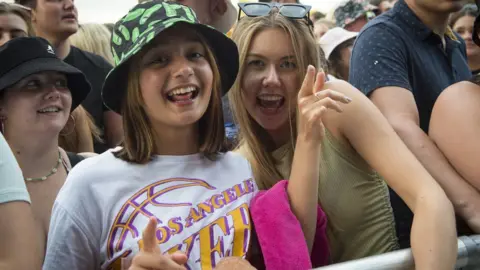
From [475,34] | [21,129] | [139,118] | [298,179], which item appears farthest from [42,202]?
[475,34]

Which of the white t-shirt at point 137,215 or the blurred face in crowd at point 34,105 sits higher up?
the blurred face in crowd at point 34,105

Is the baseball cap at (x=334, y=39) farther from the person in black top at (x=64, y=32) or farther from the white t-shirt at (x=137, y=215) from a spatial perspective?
the white t-shirt at (x=137, y=215)

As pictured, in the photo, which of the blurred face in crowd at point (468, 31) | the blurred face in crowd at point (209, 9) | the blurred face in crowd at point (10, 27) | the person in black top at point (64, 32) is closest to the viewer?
the blurred face in crowd at point (10, 27)

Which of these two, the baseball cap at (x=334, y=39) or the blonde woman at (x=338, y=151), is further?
the baseball cap at (x=334, y=39)

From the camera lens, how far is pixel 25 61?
74.3 inches

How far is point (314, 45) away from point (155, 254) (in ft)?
3.50

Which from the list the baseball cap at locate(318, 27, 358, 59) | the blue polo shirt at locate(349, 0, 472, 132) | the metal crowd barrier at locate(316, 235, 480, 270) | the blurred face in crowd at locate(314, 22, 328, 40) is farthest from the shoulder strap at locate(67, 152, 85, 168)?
the blurred face in crowd at locate(314, 22, 328, 40)

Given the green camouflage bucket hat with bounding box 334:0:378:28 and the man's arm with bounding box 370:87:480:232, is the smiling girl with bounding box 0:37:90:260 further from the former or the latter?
the green camouflage bucket hat with bounding box 334:0:378:28

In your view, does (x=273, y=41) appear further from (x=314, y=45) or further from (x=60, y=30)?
(x=60, y=30)

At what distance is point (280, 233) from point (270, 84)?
609 millimetres

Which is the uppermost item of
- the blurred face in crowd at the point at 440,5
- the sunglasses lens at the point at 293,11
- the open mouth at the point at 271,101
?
the sunglasses lens at the point at 293,11

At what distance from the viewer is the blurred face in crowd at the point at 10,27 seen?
249 centimetres

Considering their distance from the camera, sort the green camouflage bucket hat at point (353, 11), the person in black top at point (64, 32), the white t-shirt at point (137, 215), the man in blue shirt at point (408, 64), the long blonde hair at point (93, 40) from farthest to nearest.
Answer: the green camouflage bucket hat at point (353, 11) < the long blonde hair at point (93, 40) < the person in black top at point (64, 32) < the man in blue shirt at point (408, 64) < the white t-shirt at point (137, 215)

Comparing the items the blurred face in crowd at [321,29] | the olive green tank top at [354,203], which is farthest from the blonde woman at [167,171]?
the blurred face in crowd at [321,29]
